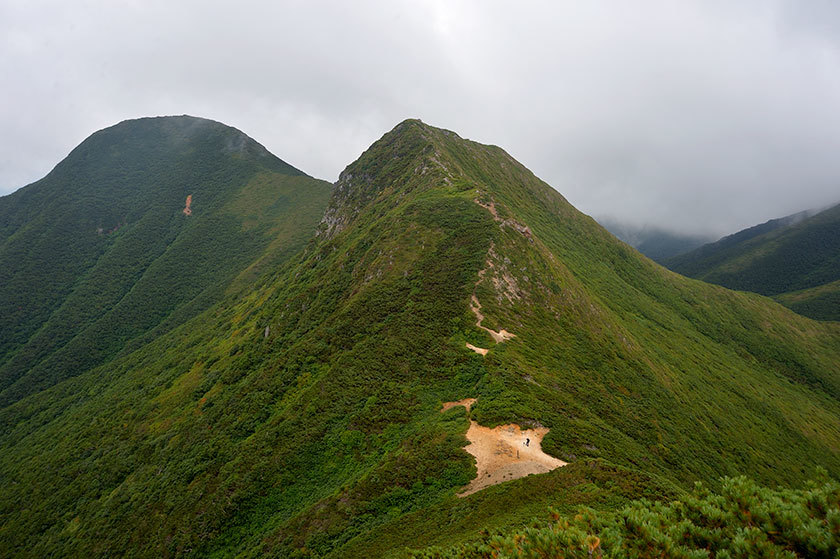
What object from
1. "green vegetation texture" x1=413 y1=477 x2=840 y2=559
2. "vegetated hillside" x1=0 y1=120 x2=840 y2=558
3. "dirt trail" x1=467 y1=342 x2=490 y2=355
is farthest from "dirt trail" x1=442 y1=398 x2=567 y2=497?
"green vegetation texture" x1=413 y1=477 x2=840 y2=559

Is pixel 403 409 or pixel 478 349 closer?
pixel 403 409

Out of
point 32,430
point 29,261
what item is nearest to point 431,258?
point 32,430

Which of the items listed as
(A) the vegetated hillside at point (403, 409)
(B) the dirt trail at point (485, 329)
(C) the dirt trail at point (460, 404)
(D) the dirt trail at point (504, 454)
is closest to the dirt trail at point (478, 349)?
(A) the vegetated hillside at point (403, 409)

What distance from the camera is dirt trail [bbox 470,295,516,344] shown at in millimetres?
44344

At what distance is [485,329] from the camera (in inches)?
1763

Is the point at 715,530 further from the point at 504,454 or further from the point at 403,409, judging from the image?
the point at 403,409

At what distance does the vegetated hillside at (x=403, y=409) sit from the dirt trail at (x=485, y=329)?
2.38 ft

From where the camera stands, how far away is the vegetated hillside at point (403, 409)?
27344mm

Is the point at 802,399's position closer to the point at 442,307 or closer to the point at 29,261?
the point at 442,307

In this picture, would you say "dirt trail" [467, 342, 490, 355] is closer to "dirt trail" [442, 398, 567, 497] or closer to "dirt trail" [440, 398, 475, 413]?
"dirt trail" [440, 398, 475, 413]

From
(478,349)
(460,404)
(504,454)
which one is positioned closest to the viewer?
(504,454)

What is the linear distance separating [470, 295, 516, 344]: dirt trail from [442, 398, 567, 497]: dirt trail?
1487cm

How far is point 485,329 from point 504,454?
18946 millimetres

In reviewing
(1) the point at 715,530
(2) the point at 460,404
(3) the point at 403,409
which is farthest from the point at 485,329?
(1) the point at 715,530
